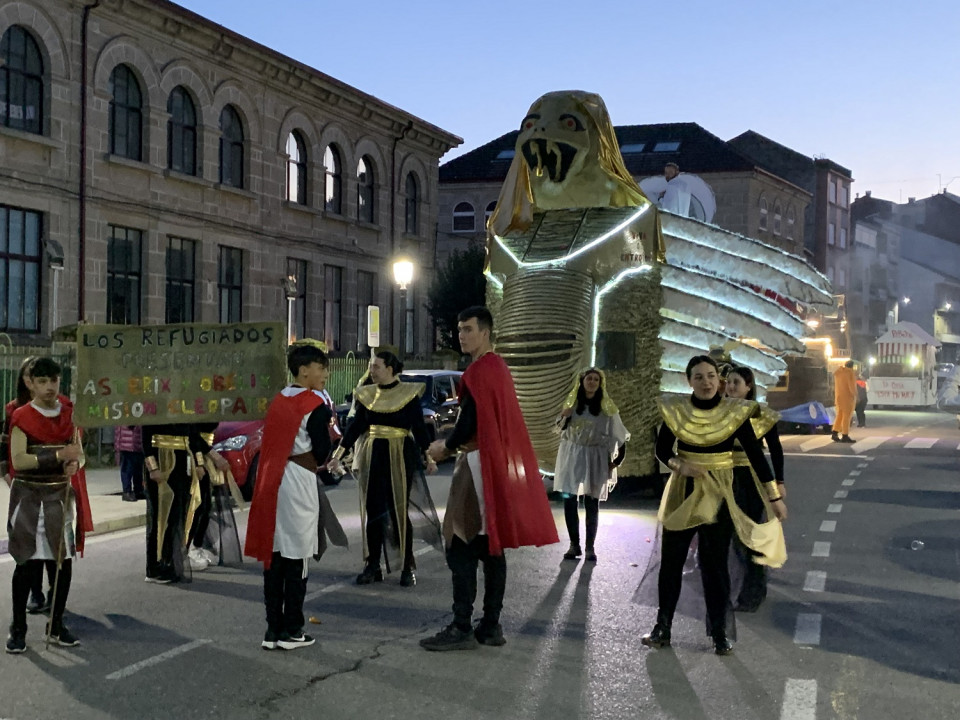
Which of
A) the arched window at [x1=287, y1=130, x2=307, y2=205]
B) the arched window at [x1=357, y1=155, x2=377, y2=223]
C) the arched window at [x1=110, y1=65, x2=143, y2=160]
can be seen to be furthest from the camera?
the arched window at [x1=357, y1=155, x2=377, y2=223]

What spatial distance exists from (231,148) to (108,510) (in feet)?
52.7

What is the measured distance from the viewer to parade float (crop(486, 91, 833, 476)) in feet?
41.5

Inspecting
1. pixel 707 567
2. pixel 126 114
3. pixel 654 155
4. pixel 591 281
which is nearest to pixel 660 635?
pixel 707 567

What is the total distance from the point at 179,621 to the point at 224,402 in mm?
1618

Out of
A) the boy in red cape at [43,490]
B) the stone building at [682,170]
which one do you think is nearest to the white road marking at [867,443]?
the boy in red cape at [43,490]

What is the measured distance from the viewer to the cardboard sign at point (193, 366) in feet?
28.1

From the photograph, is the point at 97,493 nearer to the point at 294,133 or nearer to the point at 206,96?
the point at 206,96

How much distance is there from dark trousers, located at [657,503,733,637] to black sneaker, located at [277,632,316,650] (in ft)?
6.20

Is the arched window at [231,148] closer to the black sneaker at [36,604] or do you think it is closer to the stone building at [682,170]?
the black sneaker at [36,604]

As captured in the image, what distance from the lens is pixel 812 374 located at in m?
27.9

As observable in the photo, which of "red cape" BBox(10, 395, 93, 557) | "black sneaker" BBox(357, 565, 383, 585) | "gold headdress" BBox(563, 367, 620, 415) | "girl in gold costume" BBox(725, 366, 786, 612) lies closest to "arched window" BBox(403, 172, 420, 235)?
"gold headdress" BBox(563, 367, 620, 415)

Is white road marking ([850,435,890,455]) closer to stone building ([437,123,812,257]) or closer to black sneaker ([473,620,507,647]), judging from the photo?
black sneaker ([473,620,507,647])

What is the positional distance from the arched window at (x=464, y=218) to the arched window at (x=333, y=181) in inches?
912

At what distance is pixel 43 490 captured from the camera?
6.97 m
